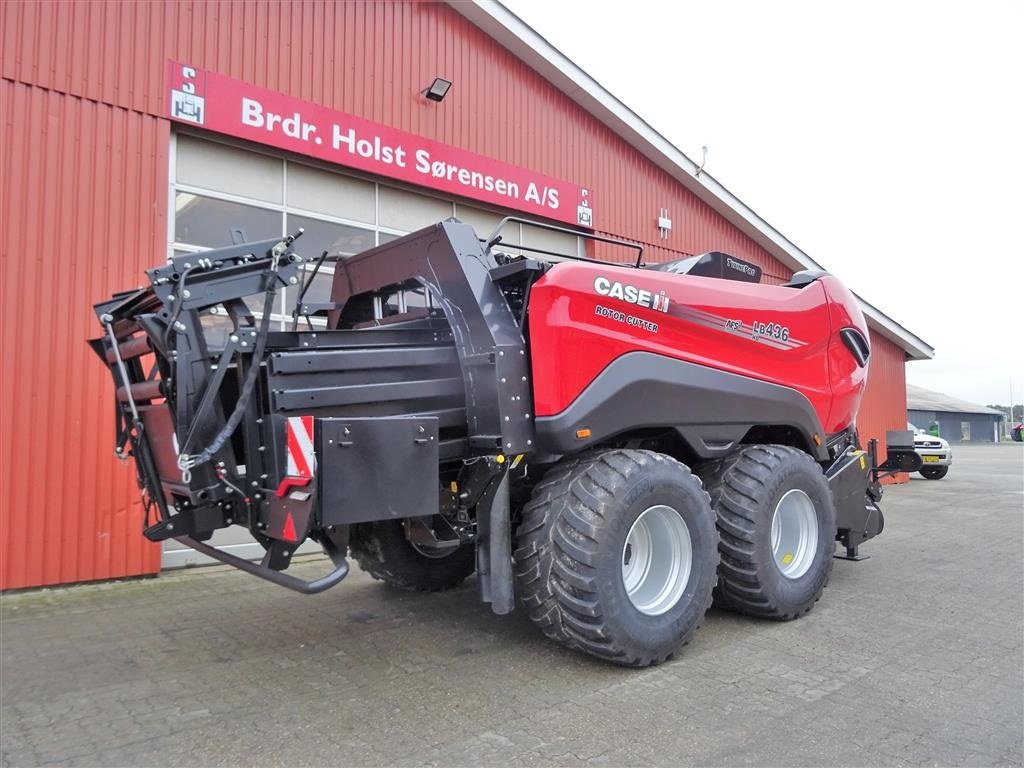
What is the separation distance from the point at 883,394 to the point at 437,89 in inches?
498

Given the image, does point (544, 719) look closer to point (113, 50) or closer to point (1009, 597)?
point (1009, 597)

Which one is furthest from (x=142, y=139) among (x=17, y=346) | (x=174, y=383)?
(x=174, y=383)

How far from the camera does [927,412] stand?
2061 inches

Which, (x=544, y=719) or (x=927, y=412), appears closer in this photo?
(x=544, y=719)

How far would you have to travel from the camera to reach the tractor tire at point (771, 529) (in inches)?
191

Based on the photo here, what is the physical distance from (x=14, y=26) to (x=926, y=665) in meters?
7.96

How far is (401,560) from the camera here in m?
5.51

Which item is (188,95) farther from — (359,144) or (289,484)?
(289,484)

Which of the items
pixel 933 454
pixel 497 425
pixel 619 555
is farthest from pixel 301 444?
pixel 933 454

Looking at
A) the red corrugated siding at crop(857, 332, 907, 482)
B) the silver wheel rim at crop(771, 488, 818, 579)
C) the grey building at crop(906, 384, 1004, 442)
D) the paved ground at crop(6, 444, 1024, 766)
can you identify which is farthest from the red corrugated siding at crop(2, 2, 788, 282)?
the grey building at crop(906, 384, 1004, 442)

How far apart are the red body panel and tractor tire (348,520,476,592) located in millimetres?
1914

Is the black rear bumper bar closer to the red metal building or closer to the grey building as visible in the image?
the red metal building

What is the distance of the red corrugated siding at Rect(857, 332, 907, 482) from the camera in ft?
52.2

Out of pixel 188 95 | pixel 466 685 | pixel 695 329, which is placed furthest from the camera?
pixel 188 95
